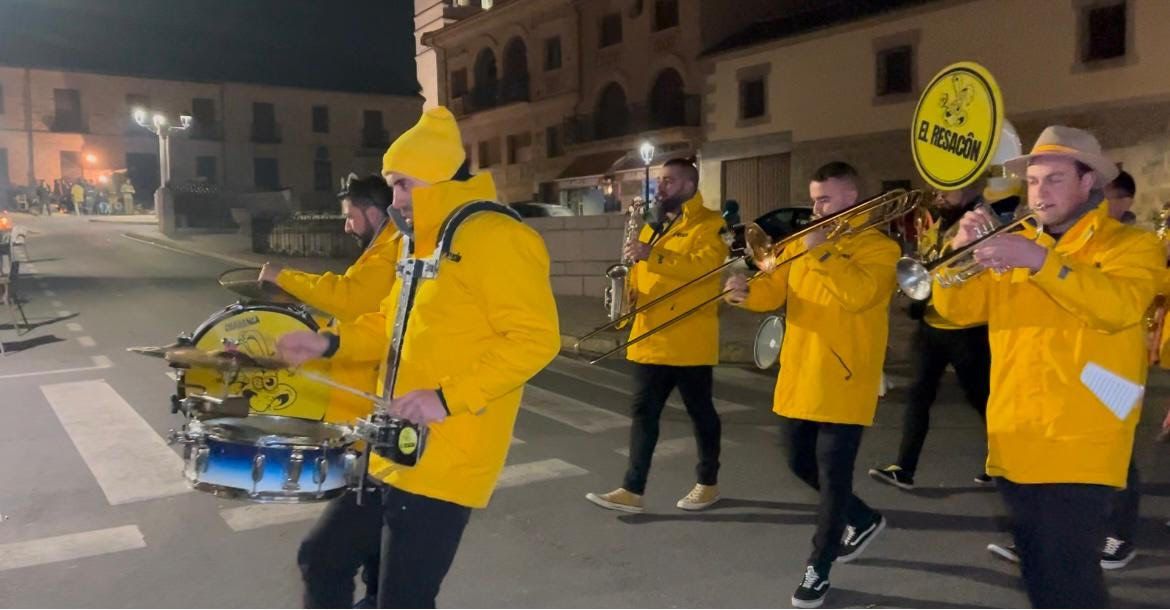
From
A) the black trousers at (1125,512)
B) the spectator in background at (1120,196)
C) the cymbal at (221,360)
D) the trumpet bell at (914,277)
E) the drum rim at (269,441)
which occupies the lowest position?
the black trousers at (1125,512)

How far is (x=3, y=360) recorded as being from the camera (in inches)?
413

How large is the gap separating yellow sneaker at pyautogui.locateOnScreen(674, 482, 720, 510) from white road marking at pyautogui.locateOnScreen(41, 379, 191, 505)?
9.41 ft

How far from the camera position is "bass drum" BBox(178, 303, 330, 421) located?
132 inches

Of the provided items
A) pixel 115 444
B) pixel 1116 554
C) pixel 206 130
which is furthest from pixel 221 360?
pixel 206 130

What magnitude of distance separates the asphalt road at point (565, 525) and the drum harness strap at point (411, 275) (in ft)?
5.90

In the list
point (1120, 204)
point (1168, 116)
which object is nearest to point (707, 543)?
point (1120, 204)

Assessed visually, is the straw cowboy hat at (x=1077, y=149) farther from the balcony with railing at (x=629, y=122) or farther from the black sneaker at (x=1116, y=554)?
the balcony with railing at (x=629, y=122)

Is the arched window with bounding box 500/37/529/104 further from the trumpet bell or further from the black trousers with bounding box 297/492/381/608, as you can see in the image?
the black trousers with bounding box 297/492/381/608

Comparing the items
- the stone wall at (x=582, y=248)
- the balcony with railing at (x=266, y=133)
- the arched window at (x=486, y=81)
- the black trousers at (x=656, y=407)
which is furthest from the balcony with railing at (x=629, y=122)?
the balcony with railing at (x=266, y=133)

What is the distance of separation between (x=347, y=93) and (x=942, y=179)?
5600 centimetres

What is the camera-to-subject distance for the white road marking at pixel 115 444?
5777 millimetres

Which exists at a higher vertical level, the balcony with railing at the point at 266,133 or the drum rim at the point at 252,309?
the balcony with railing at the point at 266,133

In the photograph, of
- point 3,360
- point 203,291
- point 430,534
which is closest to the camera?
point 430,534

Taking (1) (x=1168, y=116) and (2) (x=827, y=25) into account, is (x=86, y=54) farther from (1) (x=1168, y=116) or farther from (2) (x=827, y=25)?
(1) (x=1168, y=116)
